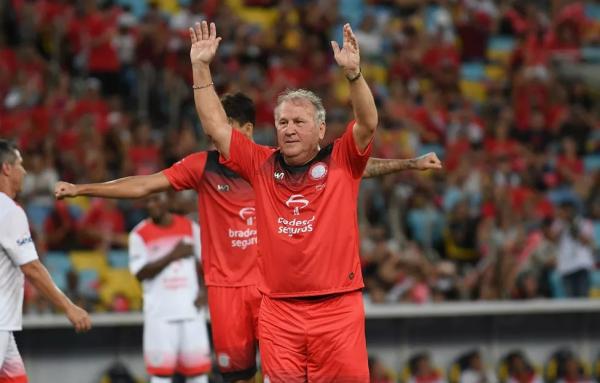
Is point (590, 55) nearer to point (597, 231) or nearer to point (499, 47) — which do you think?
point (499, 47)

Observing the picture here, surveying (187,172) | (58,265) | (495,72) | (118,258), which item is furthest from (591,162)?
(187,172)

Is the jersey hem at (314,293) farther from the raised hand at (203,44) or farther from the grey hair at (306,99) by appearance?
the raised hand at (203,44)

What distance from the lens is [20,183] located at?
845cm

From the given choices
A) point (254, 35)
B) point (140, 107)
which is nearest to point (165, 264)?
point (140, 107)

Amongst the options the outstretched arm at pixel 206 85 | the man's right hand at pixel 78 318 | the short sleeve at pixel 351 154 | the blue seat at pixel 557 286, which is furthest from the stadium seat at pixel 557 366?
the outstretched arm at pixel 206 85

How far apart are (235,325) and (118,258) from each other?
21.5 ft

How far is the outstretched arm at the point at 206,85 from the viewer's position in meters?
7.45

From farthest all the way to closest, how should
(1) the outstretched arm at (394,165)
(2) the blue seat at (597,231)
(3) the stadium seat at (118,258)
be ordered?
(2) the blue seat at (597,231)
(3) the stadium seat at (118,258)
(1) the outstretched arm at (394,165)

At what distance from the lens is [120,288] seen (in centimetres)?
1482

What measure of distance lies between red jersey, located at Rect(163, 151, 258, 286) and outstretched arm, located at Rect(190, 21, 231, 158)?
1.41m

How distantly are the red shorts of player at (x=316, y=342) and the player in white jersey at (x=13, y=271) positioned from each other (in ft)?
5.05

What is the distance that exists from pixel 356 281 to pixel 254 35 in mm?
12413

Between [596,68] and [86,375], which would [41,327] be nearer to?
[86,375]

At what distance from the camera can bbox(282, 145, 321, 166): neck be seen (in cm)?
743
